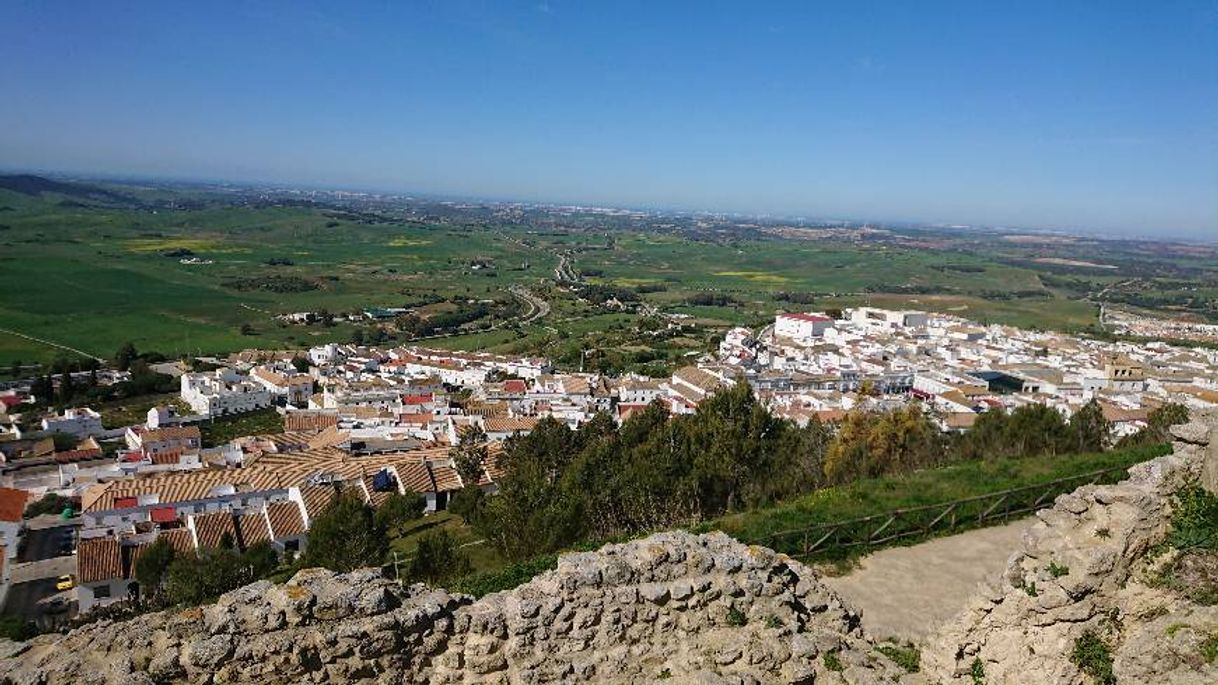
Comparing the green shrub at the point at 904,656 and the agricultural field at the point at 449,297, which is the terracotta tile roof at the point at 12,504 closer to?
the green shrub at the point at 904,656

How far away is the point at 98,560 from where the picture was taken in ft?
96.8

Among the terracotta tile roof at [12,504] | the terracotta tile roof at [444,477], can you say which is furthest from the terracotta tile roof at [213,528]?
the terracotta tile roof at [12,504]

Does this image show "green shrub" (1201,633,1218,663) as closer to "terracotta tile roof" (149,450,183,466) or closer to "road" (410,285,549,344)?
"terracotta tile roof" (149,450,183,466)

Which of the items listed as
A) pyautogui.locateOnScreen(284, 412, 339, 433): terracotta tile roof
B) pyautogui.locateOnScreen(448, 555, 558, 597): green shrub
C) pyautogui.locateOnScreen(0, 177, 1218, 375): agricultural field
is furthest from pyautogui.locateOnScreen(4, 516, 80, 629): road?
pyautogui.locateOnScreen(0, 177, 1218, 375): agricultural field

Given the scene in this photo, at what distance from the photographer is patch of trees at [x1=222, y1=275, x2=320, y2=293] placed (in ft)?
472

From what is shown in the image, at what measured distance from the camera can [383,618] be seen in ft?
23.7

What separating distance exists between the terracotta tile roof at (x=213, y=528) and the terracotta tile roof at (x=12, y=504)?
440 inches

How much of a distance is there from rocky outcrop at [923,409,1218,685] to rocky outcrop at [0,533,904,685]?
107 cm

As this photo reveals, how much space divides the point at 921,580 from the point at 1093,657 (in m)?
5.76

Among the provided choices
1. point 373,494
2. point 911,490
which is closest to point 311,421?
point 373,494

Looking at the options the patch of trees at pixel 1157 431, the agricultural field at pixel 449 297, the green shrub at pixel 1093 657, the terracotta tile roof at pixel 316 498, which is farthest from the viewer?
the agricultural field at pixel 449 297

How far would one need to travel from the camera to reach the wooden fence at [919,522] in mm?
13727

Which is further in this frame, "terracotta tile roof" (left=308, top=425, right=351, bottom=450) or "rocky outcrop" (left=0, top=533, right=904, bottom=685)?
"terracotta tile roof" (left=308, top=425, right=351, bottom=450)

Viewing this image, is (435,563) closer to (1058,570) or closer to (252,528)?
(1058,570)
